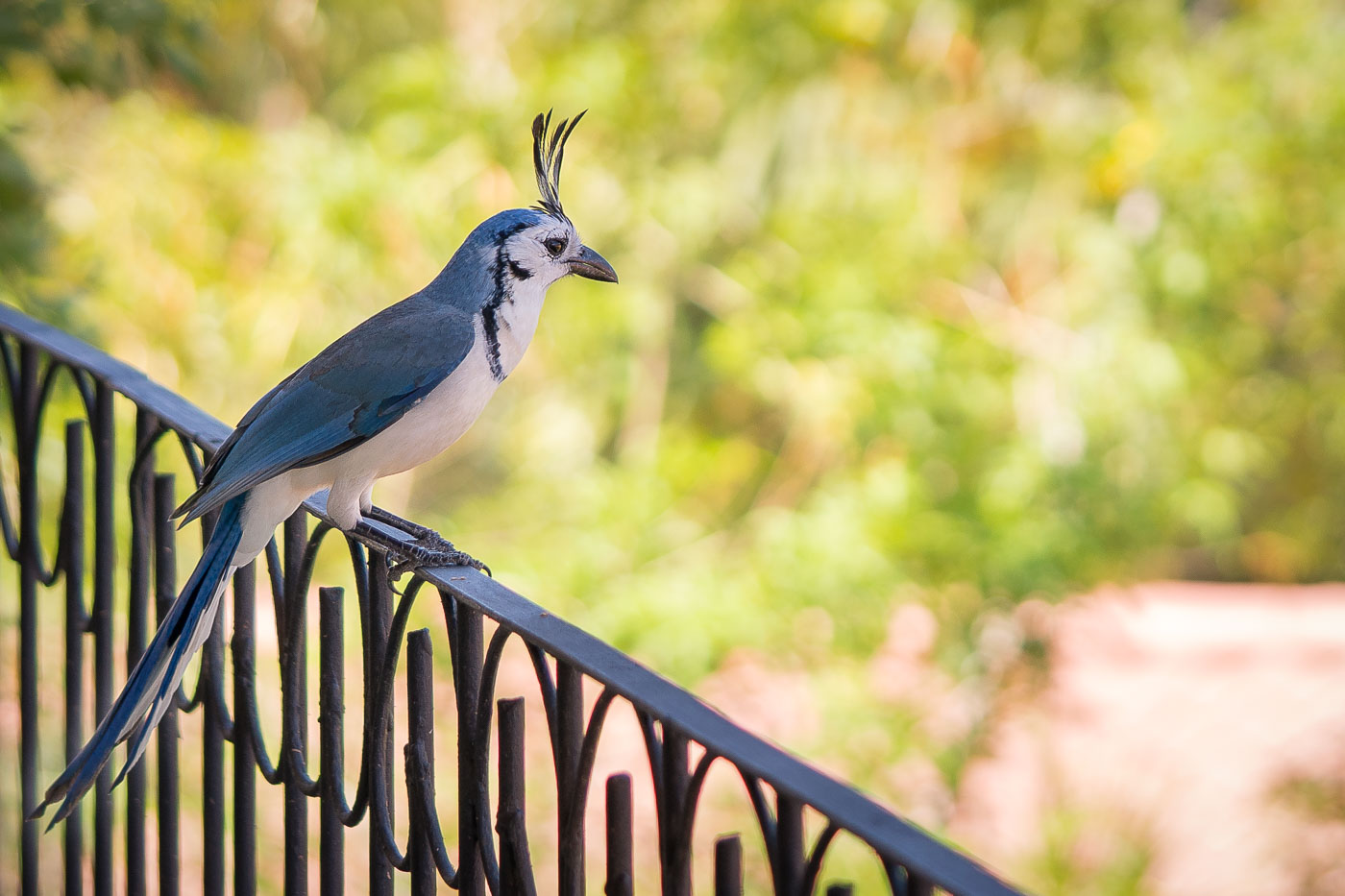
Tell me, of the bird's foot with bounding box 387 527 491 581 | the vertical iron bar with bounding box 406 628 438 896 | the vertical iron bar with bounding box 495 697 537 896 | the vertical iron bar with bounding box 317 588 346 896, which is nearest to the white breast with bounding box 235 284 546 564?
the bird's foot with bounding box 387 527 491 581

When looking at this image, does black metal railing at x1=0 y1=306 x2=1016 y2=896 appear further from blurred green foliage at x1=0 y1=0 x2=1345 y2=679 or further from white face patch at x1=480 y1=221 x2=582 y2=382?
blurred green foliage at x1=0 y1=0 x2=1345 y2=679

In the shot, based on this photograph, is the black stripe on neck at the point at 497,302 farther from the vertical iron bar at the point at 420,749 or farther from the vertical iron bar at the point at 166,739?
the vertical iron bar at the point at 420,749

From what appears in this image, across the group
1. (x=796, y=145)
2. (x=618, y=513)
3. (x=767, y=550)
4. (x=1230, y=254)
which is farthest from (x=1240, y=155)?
(x=618, y=513)

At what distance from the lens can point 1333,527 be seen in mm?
7797

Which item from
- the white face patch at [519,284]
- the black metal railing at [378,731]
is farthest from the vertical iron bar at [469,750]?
the white face patch at [519,284]

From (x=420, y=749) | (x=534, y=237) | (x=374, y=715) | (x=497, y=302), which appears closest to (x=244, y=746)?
(x=374, y=715)

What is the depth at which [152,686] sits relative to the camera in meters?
1.45

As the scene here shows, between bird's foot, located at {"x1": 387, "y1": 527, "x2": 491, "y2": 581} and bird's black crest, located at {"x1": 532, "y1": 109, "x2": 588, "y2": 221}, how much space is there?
588mm

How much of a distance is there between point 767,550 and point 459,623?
4.59m

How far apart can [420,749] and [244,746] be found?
0.43 meters

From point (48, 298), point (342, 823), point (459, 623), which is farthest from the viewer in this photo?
point (48, 298)

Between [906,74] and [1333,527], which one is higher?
[906,74]

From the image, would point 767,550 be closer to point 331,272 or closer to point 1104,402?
point 1104,402

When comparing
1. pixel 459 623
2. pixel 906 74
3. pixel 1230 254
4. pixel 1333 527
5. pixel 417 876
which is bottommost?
pixel 417 876
